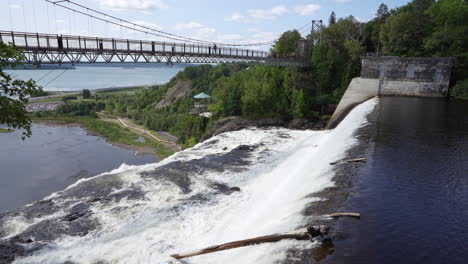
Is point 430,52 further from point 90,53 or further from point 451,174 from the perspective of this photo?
point 90,53

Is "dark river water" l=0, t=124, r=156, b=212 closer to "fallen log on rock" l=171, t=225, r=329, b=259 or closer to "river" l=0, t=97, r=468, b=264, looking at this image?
"river" l=0, t=97, r=468, b=264

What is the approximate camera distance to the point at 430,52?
3988cm

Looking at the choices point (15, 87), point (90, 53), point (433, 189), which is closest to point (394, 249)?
point (433, 189)

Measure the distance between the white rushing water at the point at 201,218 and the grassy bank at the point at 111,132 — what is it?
111 ft

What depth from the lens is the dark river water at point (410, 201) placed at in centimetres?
848

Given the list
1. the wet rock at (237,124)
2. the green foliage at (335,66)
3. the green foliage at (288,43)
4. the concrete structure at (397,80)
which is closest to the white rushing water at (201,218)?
the wet rock at (237,124)

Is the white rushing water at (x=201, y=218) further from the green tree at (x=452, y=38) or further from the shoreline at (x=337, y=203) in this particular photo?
the green tree at (x=452, y=38)

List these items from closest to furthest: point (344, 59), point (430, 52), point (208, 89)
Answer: point (430, 52) < point (344, 59) < point (208, 89)

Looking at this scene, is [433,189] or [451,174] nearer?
[433,189]

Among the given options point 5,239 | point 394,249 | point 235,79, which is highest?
point 235,79

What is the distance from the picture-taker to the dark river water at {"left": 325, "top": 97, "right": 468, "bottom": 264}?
8.48 m

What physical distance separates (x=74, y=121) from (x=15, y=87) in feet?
251

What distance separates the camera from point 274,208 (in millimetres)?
12664

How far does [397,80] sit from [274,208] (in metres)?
31.8
